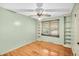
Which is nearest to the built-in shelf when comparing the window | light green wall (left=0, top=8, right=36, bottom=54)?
the window

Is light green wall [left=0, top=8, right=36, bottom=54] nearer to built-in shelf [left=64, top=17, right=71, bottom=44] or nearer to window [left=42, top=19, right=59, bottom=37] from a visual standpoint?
window [left=42, top=19, right=59, bottom=37]

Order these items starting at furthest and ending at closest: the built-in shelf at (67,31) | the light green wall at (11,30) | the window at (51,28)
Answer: the window at (51,28) → the built-in shelf at (67,31) → the light green wall at (11,30)

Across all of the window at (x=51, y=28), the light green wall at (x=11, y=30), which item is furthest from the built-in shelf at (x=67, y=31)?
the light green wall at (x=11, y=30)

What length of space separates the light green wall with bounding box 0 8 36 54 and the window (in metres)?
1.35

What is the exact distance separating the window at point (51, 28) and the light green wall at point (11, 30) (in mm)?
1346

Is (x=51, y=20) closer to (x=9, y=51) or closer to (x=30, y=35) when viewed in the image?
(x=30, y=35)

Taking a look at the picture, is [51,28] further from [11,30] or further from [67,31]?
[11,30]

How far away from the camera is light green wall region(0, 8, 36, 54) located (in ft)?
9.34

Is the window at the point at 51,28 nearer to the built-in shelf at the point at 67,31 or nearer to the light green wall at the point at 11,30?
the built-in shelf at the point at 67,31

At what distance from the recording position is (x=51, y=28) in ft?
17.1

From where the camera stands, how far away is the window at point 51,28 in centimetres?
496

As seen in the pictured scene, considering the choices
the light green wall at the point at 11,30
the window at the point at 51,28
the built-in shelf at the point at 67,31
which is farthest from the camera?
the window at the point at 51,28

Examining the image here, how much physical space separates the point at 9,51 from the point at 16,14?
167cm

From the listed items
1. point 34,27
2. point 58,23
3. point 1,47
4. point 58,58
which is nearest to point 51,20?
point 58,23
